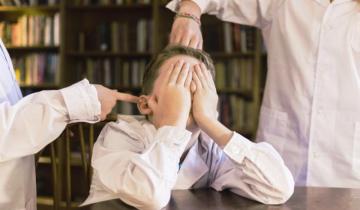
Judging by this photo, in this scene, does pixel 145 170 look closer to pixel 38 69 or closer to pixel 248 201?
pixel 248 201

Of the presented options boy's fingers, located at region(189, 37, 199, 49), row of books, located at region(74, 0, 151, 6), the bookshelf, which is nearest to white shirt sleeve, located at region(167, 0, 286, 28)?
boy's fingers, located at region(189, 37, 199, 49)

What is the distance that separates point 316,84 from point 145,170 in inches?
27.6

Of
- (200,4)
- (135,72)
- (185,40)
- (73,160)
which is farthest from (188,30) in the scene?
(73,160)

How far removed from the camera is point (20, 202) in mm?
1132

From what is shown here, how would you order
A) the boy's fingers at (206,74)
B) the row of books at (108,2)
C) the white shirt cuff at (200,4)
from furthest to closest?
the row of books at (108,2), the white shirt cuff at (200,4), the boy's fingers at (206,74)

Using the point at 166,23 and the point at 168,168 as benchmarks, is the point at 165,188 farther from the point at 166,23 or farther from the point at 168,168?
the point at 166,23

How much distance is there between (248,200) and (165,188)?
0.73ft

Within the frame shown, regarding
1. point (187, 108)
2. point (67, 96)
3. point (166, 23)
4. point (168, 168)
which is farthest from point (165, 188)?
point (166, 23)

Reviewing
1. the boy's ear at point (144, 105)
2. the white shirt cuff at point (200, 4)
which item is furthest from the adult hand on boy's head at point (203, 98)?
the white shirt cuff at point (200, 4)

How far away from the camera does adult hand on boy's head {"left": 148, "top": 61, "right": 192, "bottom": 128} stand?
1.03 meters

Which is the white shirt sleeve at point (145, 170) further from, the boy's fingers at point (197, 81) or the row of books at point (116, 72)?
the row of books at point (116, 72)

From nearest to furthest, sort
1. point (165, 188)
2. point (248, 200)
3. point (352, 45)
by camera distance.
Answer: point (165, 188) < point (248, 200) < point (352, 45)

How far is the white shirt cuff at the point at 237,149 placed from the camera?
103 centimetres

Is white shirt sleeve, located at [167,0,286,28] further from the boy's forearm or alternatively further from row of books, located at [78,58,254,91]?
row of books, located at [78,58,254,91]
